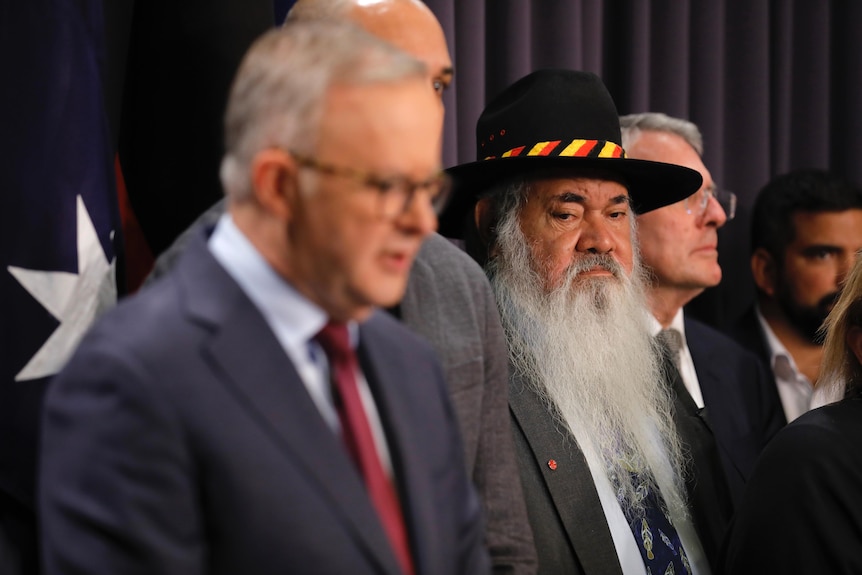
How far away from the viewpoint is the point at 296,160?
0.84m

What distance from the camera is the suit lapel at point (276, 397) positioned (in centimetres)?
83

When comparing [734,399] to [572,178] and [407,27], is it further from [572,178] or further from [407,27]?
[407,27]

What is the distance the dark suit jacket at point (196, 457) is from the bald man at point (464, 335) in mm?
445

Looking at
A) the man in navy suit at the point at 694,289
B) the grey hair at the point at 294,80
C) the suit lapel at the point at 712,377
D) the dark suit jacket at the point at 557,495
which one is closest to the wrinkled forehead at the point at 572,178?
the dark suit jacket at the point at 557,495

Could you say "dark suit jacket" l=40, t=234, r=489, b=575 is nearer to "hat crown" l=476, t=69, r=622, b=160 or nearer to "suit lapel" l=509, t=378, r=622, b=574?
"suit lapel" l=509, t=378, r=622, b=574

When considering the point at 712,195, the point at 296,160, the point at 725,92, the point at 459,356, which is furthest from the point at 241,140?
the point at 725,92

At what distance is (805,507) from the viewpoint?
69.2 inches

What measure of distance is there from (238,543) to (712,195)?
7.75 ft

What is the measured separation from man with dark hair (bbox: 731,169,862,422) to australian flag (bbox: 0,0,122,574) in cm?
211

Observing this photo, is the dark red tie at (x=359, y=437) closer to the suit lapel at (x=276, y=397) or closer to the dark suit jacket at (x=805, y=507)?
the suit lapel at (x=276, y=397)

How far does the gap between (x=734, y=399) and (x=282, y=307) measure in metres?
1.95

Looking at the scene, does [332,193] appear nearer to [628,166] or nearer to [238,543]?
[238,543]

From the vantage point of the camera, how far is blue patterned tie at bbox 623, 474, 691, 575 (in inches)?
74.2

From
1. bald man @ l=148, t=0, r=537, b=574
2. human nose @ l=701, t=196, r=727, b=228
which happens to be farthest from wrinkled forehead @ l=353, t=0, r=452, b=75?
human nose @ l=701, t=196, r=727, b=228
